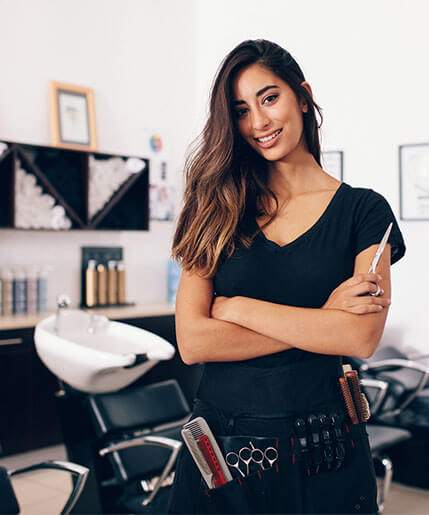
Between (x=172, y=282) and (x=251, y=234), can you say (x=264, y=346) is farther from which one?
(x=172, y=282)

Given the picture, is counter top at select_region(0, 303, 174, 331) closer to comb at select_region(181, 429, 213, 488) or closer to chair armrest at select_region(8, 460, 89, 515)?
chair armrest at select_region(8, 460, 89, 515)

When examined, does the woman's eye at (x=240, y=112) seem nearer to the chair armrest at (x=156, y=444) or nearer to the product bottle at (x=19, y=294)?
the chair armrest at (x=156, y=444)

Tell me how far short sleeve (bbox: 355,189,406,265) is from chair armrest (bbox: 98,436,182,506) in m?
1.18

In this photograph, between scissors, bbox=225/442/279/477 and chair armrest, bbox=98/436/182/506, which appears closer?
scissors, bbox=225/442/279/477

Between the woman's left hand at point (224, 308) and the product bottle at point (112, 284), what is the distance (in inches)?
110

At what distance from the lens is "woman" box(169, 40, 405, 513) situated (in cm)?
114

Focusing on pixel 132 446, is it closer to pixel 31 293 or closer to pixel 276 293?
pixel 276 293

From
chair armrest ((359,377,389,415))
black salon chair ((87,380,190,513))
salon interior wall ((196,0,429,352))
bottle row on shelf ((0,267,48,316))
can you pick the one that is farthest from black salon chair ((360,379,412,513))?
bottle row on shelf ((0,267,48,316))

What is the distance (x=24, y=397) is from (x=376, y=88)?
9.09 ft

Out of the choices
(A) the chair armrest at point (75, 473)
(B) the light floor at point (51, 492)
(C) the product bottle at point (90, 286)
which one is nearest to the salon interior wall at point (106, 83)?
(C) the product bottle at point (90, 286)

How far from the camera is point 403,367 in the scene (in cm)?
354

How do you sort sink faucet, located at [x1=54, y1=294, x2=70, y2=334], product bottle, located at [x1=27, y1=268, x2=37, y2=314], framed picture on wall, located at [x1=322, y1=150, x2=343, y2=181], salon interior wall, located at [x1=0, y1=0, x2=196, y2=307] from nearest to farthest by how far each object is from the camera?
sink faucet, located at [x1=54, y1=294, x2=70, y2=334] < product bottle, located at [x1=27, y1=268, x2=37, y2=314] < salon interior wall, located at [x1=0, y1=0, x2=196, y2=307] < framed picture on wall, located at [x1=322, y1=150, x2=343, y2=181]

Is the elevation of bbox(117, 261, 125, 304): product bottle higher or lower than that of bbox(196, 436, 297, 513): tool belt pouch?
higher

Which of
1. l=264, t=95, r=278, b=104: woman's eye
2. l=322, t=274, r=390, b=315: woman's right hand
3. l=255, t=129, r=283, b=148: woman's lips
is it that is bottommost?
l=322, t=274, r=390, b=315: woman's right hand
